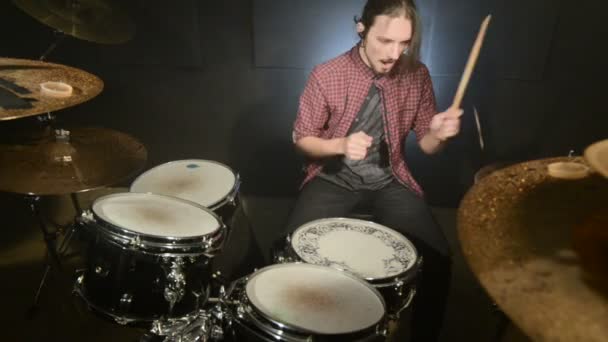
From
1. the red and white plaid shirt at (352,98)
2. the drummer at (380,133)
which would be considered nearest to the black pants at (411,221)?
the drummer at (380,133)

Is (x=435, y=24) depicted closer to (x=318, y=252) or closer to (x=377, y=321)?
(x=318, y=252)

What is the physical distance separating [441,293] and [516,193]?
0.97 metres

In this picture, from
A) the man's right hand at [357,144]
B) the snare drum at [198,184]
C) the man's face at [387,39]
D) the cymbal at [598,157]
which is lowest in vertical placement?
the snare drum at [198,184]

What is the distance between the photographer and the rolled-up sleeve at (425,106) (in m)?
1.88

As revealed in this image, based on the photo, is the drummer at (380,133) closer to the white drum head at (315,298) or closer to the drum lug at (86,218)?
the white drum head at (315,298)

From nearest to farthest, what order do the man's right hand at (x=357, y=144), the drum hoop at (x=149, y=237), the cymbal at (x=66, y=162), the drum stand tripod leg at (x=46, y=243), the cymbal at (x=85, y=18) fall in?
the drum hoop at (x=149, y=237) → the man's right hand at (x=357, y=144) → the cymbal at (x=66, y=162) → the cymbal at (x=85, y=18) → the drum stand tripod leg at (x=46, y=243)

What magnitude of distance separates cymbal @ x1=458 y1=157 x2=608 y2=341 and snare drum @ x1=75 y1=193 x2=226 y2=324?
0.87 meters

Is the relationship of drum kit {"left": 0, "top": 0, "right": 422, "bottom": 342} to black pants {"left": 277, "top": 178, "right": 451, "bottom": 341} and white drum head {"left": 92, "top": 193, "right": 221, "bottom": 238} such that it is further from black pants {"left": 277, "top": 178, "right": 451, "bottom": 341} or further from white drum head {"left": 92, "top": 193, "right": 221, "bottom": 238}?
black pants {"left": 277, "top": 178, "right": 451, "bottom": 341}

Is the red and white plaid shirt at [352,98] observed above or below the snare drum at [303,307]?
above

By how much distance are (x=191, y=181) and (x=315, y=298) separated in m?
0.83

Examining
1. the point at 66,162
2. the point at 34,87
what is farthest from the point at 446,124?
the point at 34,87

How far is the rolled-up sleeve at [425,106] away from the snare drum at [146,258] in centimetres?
99

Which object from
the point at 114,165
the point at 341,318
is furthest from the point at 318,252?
the point at 114,165

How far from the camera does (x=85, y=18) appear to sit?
1.78 m
